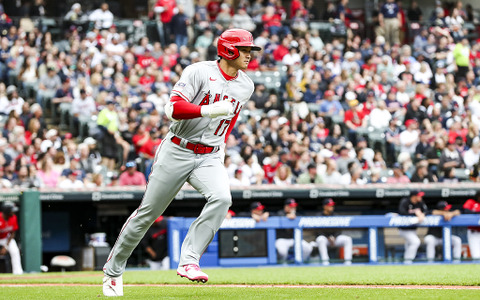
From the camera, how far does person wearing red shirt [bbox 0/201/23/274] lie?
12.4 meters

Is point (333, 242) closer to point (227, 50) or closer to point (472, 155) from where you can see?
point (472, 155)

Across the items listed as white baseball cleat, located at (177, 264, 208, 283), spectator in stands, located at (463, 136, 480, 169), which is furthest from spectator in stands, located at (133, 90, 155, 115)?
white baseball cleat, located at (177, 264, 208, 283)

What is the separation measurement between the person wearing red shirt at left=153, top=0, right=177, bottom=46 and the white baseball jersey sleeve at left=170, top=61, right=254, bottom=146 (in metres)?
12.8

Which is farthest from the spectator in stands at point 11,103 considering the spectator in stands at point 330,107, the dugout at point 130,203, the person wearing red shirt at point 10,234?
the spectator in stands at point 330,107

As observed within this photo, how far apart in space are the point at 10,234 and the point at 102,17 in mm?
7672

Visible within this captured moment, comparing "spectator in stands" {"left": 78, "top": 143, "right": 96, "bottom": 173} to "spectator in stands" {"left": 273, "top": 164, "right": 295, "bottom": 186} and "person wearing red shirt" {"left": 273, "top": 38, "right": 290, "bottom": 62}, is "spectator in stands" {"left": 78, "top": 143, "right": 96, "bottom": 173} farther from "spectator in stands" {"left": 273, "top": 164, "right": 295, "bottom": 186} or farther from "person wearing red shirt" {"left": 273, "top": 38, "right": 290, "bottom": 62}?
"person wearing red shirt" {"left": 273, "top": 38, "right": 290, "bottom": 62}

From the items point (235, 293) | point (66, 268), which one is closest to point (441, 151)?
point (66, 268)

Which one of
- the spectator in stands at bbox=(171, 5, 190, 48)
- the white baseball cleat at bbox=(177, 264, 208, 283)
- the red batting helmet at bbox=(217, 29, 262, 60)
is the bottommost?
the white baseball cleat at bbox=(177, 264, 208, 283)

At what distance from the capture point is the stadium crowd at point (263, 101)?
573 inches

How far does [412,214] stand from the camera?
44.6 ft

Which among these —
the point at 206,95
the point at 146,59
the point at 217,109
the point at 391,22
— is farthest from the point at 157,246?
the point at 391,22

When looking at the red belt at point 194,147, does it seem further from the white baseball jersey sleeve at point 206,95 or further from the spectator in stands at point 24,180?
the spectator in stands at point 24,180

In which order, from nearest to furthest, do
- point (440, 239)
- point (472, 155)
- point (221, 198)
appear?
point (221, 198)
point (440, 239)
point (472, 155)

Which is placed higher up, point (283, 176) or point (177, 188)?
point (177, 188)
